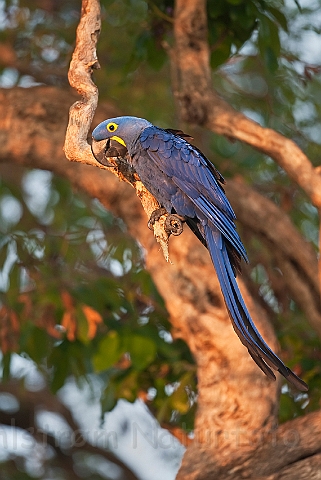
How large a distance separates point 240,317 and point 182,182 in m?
0.62

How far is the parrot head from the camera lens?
2957mm

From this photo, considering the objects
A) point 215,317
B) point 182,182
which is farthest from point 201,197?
point 215,317

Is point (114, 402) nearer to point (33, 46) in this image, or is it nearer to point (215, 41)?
point (215, 41)

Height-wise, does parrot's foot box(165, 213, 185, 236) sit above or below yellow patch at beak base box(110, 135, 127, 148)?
below

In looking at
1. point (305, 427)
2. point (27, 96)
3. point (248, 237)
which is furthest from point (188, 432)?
point (27, 96)

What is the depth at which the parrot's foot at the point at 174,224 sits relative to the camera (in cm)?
283

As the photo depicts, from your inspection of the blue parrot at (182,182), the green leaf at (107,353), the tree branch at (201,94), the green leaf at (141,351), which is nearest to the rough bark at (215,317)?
the tree branch at (201,94)

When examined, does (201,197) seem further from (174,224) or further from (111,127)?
(111,127)

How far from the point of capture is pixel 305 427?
3.55 metres

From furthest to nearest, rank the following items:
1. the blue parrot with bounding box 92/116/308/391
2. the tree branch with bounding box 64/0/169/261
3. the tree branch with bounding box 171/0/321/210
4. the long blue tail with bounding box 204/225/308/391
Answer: the tree branch with bounding box 171/0/321/210
the blue parrot with bounding box 92/116/308/391
the tree branch with bounding box 64/0/169/261
the long blue tail with bounding box 204/225/308/391

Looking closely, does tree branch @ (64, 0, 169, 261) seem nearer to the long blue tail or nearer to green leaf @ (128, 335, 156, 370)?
the long blue tail

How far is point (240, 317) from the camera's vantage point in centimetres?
256

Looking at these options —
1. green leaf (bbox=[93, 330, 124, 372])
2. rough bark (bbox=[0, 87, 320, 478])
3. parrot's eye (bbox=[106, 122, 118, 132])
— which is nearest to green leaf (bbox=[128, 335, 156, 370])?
green leaf (bbox=[93, 330, 124, 372])

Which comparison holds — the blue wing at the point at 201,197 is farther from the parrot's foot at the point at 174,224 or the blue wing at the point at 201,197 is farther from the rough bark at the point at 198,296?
the rough bark at the point at 198,296
